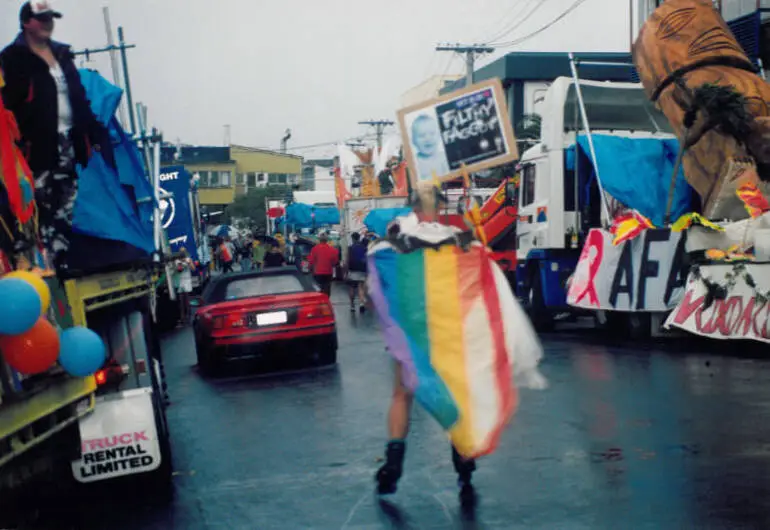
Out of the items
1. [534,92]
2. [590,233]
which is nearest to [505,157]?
[590,233]

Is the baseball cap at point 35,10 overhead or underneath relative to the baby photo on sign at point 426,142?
overhead

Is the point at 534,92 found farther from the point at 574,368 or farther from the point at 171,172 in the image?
the point at 574,368

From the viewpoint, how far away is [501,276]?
22.3 feet

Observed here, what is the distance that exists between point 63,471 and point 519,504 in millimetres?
2876

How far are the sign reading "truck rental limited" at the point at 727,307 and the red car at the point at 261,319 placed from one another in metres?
4.45

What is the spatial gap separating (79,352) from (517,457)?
332 centimetres

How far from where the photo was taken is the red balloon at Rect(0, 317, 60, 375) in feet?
16.0

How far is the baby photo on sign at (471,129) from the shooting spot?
14.2 metres

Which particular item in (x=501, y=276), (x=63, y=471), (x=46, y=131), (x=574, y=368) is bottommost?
(x=574, y=368)

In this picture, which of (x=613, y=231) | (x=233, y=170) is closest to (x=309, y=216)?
(x=613, y=231)

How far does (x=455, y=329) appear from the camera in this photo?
6559mm

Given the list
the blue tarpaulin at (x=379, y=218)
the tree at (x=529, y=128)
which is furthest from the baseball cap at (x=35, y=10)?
the tree at (x=529, y=128)

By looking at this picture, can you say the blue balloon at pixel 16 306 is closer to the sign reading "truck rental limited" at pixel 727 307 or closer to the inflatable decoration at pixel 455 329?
the inflatable decoration at pixel 455 329

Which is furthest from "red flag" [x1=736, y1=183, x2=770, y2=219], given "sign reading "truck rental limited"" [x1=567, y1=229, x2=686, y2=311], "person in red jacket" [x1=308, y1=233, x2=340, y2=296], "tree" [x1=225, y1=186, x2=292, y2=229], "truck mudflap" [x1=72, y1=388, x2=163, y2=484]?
"tree" [x1=225, y1=186, x2=292, y2=229]
